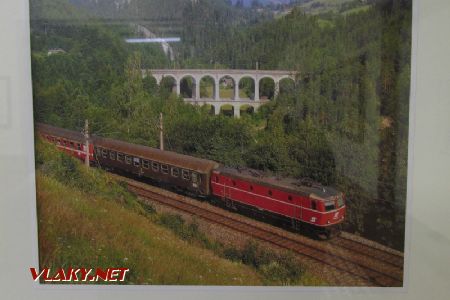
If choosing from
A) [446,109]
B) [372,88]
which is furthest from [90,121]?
[446,109]

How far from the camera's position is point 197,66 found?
2012 mm

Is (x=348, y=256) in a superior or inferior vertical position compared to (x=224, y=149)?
inferior

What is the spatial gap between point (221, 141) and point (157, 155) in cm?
31

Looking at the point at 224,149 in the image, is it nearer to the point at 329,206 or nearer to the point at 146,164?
the point at 146,164

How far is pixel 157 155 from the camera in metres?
2.12

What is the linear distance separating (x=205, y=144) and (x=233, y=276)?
600mm

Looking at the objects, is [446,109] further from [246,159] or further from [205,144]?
[205,144]

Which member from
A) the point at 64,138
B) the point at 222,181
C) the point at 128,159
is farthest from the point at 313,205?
the point at 64,138

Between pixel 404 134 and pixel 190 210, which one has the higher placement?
pixel 404 134

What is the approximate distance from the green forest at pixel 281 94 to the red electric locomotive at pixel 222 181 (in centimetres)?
5

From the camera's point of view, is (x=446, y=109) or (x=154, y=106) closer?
(x=446, y=109)

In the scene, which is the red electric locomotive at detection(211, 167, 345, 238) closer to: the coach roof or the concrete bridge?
the coach roof

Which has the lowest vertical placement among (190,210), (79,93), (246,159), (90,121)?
(190,210)

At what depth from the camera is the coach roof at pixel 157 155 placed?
2.09 meters
